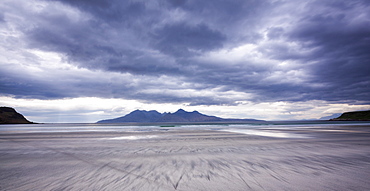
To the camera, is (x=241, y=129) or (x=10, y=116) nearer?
(x=241, y=129)

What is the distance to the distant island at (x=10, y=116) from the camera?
5217 inches

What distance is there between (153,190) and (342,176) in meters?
6.01

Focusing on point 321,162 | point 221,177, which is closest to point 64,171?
point 221,177

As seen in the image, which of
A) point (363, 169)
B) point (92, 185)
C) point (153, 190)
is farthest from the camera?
point (363, 169)

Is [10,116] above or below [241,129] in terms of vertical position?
above

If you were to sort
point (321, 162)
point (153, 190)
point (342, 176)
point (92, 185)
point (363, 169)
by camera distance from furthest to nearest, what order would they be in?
point (321, 162) → point (363, 169) → point (342, 176) → point (92, 185) → point (153, 190)

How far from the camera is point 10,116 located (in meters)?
139

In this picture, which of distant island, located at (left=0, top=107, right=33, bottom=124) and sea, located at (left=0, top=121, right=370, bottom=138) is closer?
sea, located at (left=0, top=121, right=370, bottom=138)

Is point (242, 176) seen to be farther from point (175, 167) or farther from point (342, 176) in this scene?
point (342, 176)

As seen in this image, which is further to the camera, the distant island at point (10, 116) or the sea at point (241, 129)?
the distant island at point (10, 116)

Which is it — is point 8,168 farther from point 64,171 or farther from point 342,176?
point 342,176

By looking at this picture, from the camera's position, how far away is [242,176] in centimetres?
556

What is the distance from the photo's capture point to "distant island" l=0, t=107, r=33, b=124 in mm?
132500

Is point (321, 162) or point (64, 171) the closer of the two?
point (64, 171)
